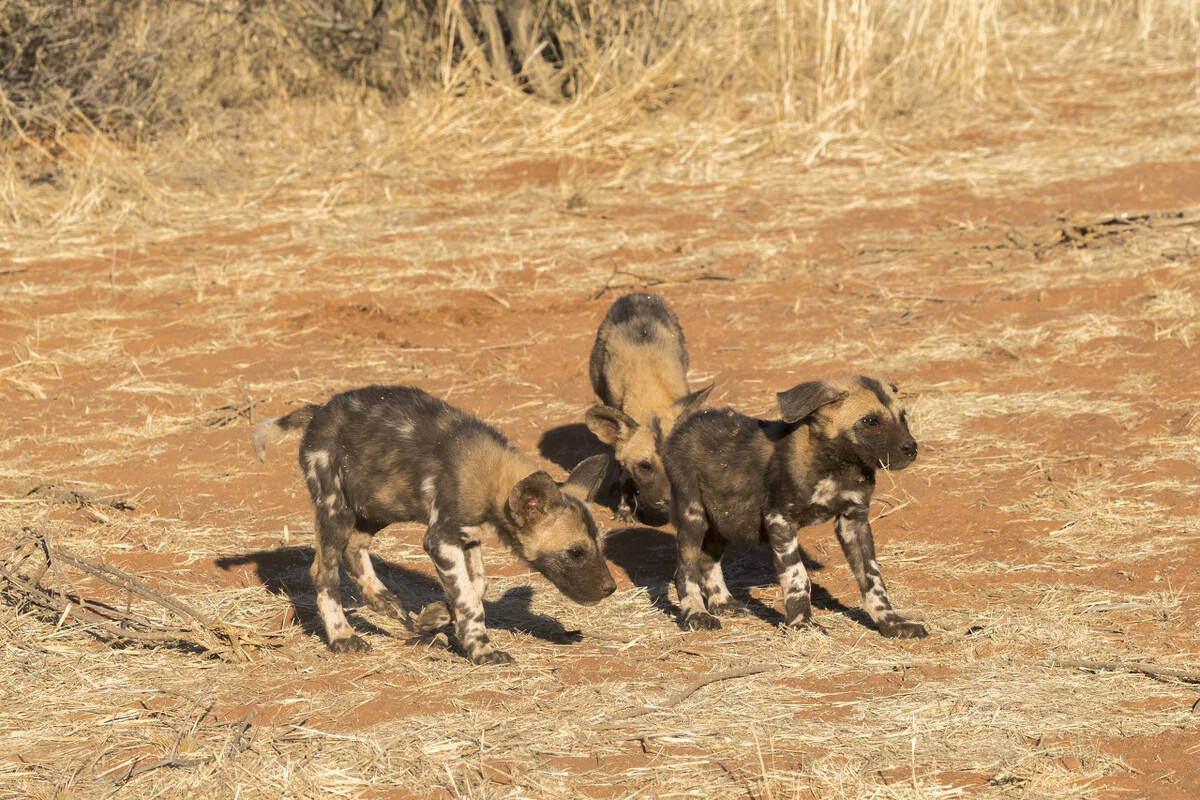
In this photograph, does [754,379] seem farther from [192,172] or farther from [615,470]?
[192,172]

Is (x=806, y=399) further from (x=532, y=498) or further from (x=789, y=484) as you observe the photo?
(x=532, y=498)

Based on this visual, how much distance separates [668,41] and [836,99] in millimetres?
2350

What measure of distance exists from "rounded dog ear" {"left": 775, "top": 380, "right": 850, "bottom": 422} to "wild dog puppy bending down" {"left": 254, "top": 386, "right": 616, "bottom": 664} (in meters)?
0.83

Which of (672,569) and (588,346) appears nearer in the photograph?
(672,569)

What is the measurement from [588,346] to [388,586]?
4389 millimetres

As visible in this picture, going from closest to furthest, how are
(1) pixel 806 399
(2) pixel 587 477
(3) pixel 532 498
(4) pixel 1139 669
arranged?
1. (4) pixel 1139 669
2. (3) pixel 532 498
3. (1) pixel 806 399
4. (2) pixel 587 477

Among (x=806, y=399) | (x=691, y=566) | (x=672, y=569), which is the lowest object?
(x=672, y=569)

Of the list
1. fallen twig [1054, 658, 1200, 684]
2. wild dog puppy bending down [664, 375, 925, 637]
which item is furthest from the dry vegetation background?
wild dog puppy bending down [664, 375, 925, 637]

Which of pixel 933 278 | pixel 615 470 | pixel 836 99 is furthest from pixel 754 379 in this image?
pixel 836 99

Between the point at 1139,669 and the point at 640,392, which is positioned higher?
the point at 640,392

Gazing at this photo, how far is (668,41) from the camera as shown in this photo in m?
19.2

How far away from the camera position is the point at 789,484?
6.76m

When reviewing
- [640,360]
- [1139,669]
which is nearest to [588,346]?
[640,360]

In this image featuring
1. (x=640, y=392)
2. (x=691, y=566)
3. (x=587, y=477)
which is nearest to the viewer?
(x=587, y=477)
